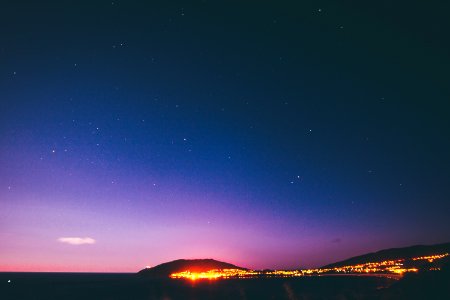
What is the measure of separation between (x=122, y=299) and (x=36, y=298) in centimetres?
2304

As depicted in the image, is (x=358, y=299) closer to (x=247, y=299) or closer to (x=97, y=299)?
(x=247, y=299)

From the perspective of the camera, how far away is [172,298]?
9300cm

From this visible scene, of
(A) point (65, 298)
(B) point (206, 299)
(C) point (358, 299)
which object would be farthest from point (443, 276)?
(A) point (65, 298)

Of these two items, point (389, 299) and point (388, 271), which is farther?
point (388, 271)

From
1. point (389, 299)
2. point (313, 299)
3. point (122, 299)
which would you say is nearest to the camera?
Answer: point (389, 299)

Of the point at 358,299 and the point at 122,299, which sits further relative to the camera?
the point at 122,299

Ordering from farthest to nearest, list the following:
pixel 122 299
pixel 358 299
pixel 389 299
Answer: pixel 122 299, pixel 358 299, pixel 389 299

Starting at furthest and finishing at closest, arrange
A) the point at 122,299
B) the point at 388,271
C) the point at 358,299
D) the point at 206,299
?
the point at 388,271, the point at 122,299, the point at 206,299, the point at 358,299

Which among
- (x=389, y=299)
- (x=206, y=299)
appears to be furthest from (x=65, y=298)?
(x=389, y=299)

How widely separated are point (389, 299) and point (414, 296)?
5.37 meters

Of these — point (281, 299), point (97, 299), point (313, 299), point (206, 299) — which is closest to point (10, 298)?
point (97, 299)

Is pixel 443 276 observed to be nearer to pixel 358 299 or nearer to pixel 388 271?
pixel 358 299

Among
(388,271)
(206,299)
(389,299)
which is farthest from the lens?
(388,271)

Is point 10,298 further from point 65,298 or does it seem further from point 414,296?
point 414,296
